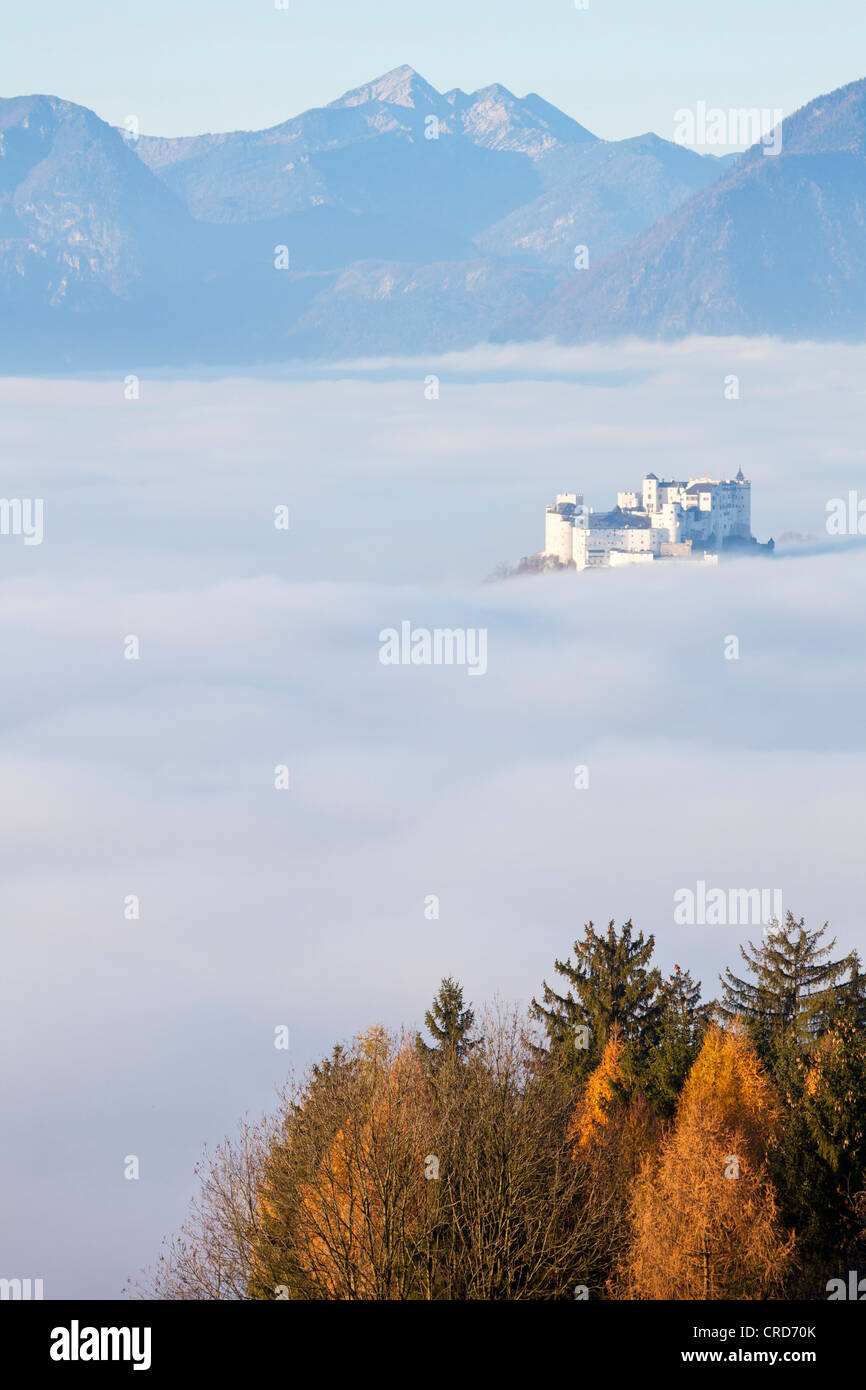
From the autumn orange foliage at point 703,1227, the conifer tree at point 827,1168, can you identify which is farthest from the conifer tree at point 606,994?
the conifer tree at point 827,1168

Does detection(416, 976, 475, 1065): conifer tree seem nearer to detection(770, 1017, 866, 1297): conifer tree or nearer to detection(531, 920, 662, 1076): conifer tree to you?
detection(531, 920, 662, 1076): conifer tree

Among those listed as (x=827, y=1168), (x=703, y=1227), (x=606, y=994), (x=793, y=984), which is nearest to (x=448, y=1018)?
(x=606, y=994)

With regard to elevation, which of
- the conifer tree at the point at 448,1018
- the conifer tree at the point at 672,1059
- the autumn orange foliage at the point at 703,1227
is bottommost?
the autumn orange foliage at the point at 703,1227

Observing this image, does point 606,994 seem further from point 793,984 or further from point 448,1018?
point 793,984

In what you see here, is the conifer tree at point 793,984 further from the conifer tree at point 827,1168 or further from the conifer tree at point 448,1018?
the conifer tree at point 827,1168
